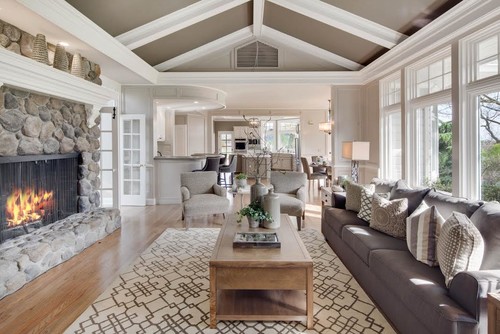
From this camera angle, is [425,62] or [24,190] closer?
[24,190]

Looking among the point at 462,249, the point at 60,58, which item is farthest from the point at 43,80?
the point at 462,249

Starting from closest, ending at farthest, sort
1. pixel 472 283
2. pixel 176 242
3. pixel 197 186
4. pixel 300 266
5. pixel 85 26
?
pixel 472 283
pixel 300 266
pixel 85 26
pixel 176 242
pixel 197 186

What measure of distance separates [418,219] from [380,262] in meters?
0.43

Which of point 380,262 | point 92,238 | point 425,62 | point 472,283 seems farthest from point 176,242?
point 425,62

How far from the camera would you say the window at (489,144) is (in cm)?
319

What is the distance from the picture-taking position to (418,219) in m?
Result: 2.29

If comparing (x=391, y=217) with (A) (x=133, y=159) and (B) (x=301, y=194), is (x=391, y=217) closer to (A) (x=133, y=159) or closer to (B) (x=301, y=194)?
(B) (x=301, y=194)

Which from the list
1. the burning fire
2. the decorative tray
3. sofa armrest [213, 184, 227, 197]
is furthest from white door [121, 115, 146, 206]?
the decorative tray

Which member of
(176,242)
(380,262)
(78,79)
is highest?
(78,79)

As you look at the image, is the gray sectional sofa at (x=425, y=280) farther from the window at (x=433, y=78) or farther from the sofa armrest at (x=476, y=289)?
the window at (x=433, y=78)

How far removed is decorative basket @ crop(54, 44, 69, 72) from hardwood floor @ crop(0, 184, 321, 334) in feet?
7.62

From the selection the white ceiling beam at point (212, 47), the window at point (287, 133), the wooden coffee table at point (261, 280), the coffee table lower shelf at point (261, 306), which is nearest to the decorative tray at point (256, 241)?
the wooden coffee table at point (261, 280)

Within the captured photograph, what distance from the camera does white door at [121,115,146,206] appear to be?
6648mm

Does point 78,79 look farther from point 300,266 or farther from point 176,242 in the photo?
point 300,266
